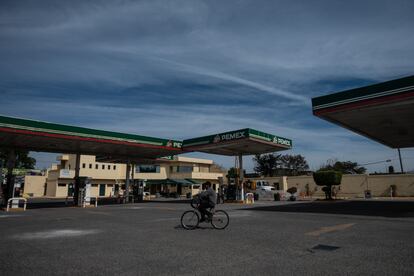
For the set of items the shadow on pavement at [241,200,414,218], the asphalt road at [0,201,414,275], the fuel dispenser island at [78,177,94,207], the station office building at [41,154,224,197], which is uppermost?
the station office building at [41,154,224,197]

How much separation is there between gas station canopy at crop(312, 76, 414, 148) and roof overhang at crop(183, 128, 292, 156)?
743 centimetres

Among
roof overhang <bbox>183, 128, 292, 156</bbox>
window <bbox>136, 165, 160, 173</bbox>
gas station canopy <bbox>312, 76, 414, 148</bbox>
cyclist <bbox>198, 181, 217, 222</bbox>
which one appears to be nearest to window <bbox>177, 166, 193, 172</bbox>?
window <bbox>136, 165, 160, 173</bbox>

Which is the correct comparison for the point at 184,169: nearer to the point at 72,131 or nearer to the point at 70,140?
the point at 70,140

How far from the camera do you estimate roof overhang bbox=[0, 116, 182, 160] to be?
70.1ft

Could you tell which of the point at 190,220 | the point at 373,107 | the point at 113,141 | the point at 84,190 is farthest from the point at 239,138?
the point at 190,220

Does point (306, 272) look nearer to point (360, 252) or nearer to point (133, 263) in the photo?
point (360, 252)

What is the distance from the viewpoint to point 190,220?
1105 cm

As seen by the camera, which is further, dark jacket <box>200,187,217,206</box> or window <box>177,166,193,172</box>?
window <box>177,166,193,172</box>

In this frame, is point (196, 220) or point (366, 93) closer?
point (196, 220)

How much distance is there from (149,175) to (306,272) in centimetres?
5776

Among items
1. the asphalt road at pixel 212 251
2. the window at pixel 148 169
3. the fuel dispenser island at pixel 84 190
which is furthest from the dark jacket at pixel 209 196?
the window at pixel 148 169

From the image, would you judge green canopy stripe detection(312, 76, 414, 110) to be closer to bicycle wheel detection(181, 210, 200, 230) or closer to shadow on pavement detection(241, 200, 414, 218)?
shadow on pavement detection(241, 200, 414, 218)

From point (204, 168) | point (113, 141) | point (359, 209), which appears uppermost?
point (204, 168)

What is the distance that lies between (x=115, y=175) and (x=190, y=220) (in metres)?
51.7
